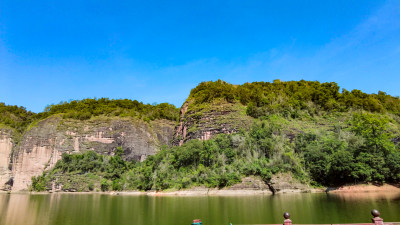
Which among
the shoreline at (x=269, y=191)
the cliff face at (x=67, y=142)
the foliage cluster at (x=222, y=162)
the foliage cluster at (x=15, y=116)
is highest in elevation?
the foliage cluster at (x=15, y=116)

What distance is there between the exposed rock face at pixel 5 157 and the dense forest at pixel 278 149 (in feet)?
37.2

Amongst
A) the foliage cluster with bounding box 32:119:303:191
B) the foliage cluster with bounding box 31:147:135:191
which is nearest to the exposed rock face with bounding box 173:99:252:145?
the foliage cluster with bounding box 32:119:303:191

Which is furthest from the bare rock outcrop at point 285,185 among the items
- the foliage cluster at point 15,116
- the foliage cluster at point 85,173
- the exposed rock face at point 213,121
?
the foliage cluster at point 15,116

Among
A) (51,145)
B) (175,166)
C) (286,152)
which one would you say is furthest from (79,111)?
(286,152)

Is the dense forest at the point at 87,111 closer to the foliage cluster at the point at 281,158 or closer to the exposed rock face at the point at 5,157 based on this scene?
the exposed rock face at the point at 5,157

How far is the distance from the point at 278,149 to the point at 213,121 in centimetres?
1726

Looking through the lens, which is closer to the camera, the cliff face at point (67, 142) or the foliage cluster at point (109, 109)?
the cliff face at point (67, 142)

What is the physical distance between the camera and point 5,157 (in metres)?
70.6

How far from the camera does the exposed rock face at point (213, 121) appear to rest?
5300 cm

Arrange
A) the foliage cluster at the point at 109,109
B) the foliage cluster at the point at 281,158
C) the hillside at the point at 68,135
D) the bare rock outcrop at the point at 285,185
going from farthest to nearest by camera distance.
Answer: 1. the foliage cluster at the point at 109,109
2. the hillside at the point at 68,135
3. the bare rock outcrop at the point at 285,185
4. the foliage cluster at the point at 281,158

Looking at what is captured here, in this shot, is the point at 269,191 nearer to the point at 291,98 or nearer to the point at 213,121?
the point at 213,121

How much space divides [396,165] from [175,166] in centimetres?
3224

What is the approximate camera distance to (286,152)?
41.7 meters

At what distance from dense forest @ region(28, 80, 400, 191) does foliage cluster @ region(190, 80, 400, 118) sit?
0.71 ft
